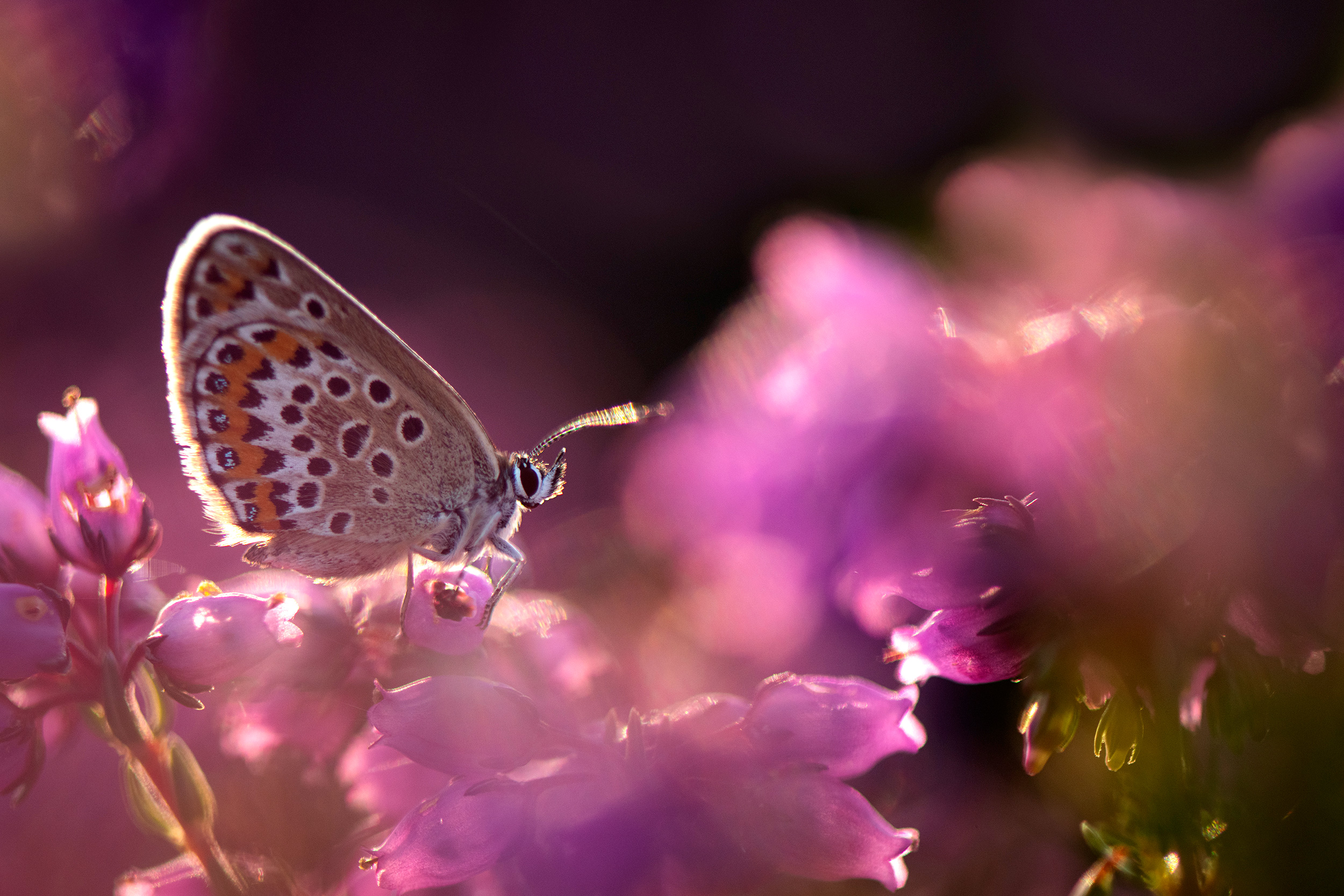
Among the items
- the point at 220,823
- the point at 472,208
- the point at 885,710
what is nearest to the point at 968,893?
the point at 885,710

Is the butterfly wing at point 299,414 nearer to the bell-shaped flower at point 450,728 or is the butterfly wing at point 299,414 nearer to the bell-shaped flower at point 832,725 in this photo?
the bell-shaped flower at point 450,728

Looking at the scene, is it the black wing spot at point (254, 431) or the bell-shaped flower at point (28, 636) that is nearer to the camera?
the bell-shaped flower at point (28, 636)

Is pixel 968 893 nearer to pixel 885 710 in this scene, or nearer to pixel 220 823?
pixel 885 710

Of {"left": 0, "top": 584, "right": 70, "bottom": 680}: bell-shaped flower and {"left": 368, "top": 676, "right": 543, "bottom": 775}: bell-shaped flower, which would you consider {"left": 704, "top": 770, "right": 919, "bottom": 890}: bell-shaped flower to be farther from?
{"left": 0, "top": 584, "right": 70, "bottom": 680}: bell-shaped flower

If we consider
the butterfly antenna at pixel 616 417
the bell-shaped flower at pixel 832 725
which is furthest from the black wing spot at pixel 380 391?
the bell-shaped flower at pixel 832 725

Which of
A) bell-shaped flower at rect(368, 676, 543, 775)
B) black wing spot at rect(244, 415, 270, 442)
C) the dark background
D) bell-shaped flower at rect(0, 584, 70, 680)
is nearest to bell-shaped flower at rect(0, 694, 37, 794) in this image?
bell-shaped flower at rect(0, 584, 70, 680)
